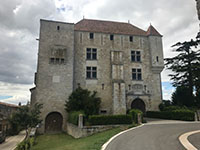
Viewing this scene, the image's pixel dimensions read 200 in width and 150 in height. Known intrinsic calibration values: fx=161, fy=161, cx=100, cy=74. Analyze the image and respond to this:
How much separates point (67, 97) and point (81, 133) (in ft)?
24.2

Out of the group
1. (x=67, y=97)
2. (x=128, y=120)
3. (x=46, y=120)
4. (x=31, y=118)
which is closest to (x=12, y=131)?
(x=46, y=120)

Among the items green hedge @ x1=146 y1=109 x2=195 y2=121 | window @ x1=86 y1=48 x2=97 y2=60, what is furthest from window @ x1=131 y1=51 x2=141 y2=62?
green hedge @ x1=146 y1=109 x2=195 y2=121

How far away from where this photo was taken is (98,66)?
23.0 meters

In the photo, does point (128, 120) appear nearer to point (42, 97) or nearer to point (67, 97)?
→ point (67, 97)

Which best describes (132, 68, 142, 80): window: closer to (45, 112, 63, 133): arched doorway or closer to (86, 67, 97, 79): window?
(86, 67, 97, 79): window

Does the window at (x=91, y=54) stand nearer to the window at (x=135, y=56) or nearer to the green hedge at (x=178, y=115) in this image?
the window at (x=135, y=56)

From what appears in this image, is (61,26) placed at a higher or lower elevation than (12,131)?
higher

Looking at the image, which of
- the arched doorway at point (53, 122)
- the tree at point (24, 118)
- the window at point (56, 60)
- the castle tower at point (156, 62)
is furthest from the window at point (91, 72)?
the tree at point (24, 118)

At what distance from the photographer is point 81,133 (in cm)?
1377

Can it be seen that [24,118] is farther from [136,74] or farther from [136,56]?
[136,56]

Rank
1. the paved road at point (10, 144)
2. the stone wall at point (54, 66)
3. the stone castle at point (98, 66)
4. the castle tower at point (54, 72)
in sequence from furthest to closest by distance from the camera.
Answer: the stone castle at point (98, 66) → the stone wall at point (54, 66) → the castle tower at point (54, 72) → the paved road at point (10, 144)

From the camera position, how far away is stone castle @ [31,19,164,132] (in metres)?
20.2

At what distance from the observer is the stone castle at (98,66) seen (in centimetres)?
2019

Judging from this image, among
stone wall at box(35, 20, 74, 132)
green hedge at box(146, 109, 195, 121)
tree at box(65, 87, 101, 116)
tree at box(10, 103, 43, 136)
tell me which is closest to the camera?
tree at box(10, 103, 43, 136)
